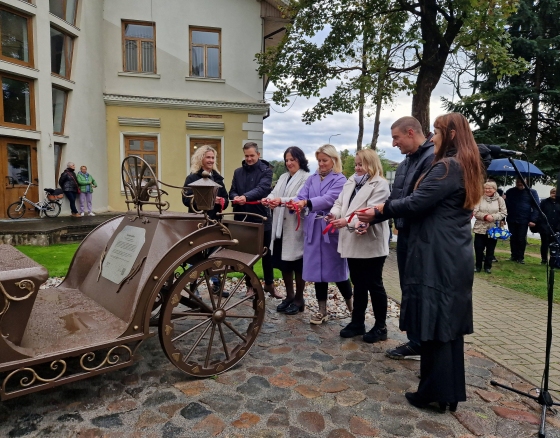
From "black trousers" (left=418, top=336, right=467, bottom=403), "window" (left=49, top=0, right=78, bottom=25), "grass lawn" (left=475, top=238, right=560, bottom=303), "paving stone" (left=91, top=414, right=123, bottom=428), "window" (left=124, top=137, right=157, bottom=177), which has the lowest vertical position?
"grass lawn" (left=475, top=238, right=560, bottom=303)

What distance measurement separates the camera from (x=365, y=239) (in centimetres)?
358

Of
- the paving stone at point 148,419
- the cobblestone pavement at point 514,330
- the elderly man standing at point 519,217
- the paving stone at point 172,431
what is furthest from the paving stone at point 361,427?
the elderly man standing at point 519,217

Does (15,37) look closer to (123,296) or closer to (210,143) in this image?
(210,143)

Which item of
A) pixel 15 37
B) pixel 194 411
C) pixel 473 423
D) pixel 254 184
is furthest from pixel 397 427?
pixel 15 37

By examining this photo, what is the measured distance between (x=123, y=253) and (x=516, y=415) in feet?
9.54

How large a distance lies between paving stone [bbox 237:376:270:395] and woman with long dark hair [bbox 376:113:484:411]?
1095mm

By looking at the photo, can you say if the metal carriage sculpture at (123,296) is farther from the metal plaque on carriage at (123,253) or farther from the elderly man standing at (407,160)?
the elderly man standing at (407,160)

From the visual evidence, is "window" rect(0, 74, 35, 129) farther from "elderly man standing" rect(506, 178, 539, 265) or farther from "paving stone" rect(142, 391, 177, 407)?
"elderly man standing" rect(506, 178, 539, 265)

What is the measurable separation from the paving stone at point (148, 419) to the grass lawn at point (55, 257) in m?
3.83

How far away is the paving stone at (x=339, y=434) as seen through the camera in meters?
2.34

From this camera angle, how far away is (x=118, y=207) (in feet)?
48.1

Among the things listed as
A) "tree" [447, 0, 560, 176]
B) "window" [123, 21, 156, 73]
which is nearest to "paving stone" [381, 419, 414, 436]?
"tree" [447, 0, 560, 176]

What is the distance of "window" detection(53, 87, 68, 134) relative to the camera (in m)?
12.7

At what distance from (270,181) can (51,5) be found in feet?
39.5
